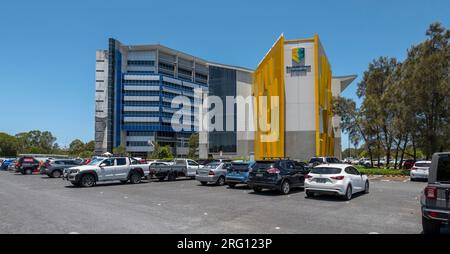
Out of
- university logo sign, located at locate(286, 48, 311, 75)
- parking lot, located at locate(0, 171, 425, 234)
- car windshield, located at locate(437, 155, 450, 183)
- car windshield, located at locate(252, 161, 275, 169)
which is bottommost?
parking lot, located at locate(0, 171, 425, 234)

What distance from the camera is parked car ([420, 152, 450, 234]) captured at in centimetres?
736

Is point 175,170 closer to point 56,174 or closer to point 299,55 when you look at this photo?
point 56,174

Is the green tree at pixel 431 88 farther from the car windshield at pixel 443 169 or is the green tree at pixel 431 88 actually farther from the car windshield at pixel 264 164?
the car windshield at pixel 443 169

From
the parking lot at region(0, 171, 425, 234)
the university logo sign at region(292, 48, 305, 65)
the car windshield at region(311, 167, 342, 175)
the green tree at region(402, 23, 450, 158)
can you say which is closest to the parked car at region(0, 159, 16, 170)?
the parking lot at region(0, 171, 425, 234)

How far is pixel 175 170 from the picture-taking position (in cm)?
2558

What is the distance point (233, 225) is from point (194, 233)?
139cm

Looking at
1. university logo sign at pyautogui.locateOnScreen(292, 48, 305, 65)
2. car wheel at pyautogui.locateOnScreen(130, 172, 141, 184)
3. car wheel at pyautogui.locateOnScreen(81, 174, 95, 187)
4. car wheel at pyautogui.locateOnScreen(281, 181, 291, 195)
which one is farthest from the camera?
university logo sign at pyautogui.locateOnScreen(292, 48, 305, 65)

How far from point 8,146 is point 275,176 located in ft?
375

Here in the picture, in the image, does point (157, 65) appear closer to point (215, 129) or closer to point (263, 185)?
point (215, 129)

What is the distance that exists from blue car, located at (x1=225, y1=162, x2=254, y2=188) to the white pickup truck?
650 cm

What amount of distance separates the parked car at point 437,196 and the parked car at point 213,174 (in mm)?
14468

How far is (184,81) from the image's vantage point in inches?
4835

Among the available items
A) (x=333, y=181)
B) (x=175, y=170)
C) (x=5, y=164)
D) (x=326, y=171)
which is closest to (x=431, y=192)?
(x=333, y=181)

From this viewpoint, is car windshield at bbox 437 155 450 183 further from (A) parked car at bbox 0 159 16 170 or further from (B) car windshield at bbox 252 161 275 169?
(A) parked car at bbox 0 159 16 170
